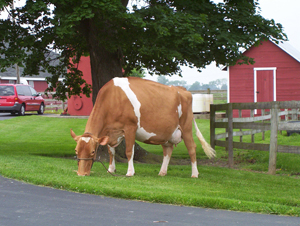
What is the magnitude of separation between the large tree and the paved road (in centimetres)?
440

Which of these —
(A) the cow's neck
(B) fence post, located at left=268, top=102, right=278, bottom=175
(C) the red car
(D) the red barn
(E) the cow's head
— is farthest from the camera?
(C) the red car

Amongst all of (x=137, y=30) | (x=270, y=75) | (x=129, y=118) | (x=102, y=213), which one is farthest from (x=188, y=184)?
(x=270, y=75)

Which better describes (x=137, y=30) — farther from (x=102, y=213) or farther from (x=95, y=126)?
(x=102, y=213)

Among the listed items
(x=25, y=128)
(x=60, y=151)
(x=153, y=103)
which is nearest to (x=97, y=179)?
(x=153, y=103)

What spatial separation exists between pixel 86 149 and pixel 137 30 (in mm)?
4152

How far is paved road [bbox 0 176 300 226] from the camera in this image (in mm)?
4805

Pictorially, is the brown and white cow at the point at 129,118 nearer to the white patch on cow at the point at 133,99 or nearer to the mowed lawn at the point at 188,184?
the white patch on cow at the point at 133,99

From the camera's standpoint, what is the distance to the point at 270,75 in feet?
86.6

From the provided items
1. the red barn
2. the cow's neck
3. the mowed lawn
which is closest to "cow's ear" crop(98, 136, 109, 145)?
the cow's neck

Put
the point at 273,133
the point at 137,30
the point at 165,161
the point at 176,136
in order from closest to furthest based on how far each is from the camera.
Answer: the point at 165,161 < the point at 176,136 < the point at 273,133 < the point at 137,30

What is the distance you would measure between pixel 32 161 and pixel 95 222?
16.5ft

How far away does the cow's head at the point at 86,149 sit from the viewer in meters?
7.36

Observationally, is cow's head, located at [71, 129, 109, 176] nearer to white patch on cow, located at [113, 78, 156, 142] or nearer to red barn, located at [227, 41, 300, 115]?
white patch on cow, located at [113, 78, 156, 142]

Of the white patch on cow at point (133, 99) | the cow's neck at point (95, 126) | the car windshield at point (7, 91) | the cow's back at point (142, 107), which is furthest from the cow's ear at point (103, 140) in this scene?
the car windshield at point (7, 91)
